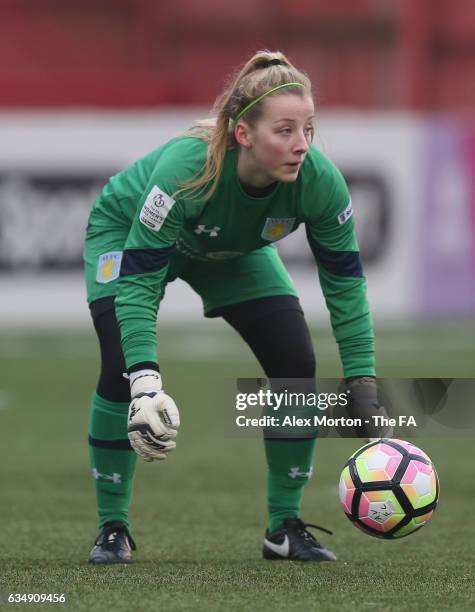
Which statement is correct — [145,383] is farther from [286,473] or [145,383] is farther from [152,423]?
[286,473]

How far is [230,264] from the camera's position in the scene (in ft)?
18.4

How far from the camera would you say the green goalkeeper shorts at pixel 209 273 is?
18.1 ft

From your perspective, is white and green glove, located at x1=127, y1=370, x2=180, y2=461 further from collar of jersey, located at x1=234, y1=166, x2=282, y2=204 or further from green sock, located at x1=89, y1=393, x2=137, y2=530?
collar of jersey, located at x1=234, y1=166, x2=282, y2=204

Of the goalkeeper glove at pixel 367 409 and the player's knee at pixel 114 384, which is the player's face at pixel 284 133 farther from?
the player's knee at pixel 114 384

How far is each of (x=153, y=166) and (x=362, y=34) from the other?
571 inches

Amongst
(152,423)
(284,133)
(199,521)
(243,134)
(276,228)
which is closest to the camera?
(152,423)

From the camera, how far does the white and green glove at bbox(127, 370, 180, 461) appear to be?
15.4ft

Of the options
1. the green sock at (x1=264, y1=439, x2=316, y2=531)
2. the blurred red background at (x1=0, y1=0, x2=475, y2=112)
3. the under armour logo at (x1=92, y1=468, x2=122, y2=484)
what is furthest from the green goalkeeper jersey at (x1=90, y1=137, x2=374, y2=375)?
the blurred red background at (x1=0, y1=0, x2=475, y2=112)

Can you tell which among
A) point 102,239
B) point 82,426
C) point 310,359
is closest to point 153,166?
point 102,239

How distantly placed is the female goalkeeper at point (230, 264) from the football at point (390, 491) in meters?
0.26

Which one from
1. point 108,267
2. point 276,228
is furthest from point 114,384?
point 276,228

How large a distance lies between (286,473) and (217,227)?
1.03 meters

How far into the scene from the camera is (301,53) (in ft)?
63.8

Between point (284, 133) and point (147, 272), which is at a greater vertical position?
point (284, 133)
